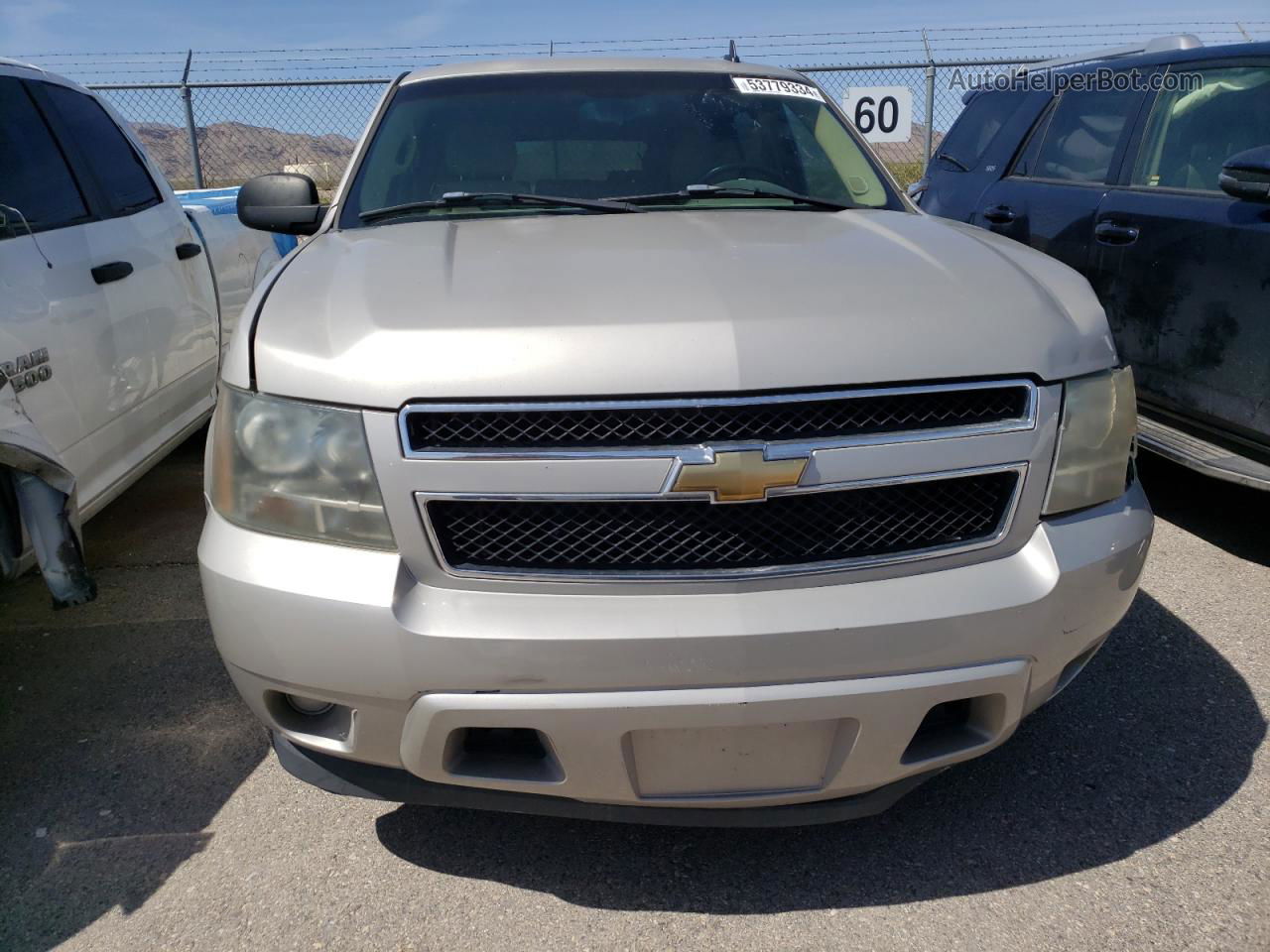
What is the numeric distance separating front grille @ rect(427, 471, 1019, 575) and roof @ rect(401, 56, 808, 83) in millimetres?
2078

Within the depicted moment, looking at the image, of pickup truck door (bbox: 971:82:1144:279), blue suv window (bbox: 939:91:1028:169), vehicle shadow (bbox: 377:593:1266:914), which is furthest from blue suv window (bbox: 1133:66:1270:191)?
vehicle shadow (bbox: 377:593:1266:914)

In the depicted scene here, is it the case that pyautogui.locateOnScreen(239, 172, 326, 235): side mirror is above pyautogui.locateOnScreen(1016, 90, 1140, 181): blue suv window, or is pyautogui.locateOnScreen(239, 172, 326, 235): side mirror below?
above

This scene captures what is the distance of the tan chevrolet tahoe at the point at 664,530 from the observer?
184cm

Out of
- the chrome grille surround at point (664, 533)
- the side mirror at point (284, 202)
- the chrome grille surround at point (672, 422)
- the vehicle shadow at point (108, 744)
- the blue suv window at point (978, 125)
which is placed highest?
the chrome grille surround at point (672, 422)

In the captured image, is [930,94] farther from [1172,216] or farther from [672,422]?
[672,422]

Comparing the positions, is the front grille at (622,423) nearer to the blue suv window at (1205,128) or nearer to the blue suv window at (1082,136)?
the blue suv window at (1205,128)

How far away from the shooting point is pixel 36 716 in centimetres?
300

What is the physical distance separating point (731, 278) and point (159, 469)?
416cm

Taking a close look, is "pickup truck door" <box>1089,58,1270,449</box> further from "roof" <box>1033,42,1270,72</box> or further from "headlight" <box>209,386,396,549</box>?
"headlight" <box>209,386,396,549</box>

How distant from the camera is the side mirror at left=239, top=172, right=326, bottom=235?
325cm

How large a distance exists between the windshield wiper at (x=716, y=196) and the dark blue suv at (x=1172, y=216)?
1.52 meters

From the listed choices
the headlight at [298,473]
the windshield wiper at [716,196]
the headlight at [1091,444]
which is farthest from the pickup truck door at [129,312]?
the headlight at [1091,444]

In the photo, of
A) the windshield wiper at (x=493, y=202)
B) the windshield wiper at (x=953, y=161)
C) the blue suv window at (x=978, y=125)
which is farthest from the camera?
the windshield wiper at (x=953, y=161)

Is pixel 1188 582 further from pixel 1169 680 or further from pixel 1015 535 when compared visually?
pixel 1015 535
